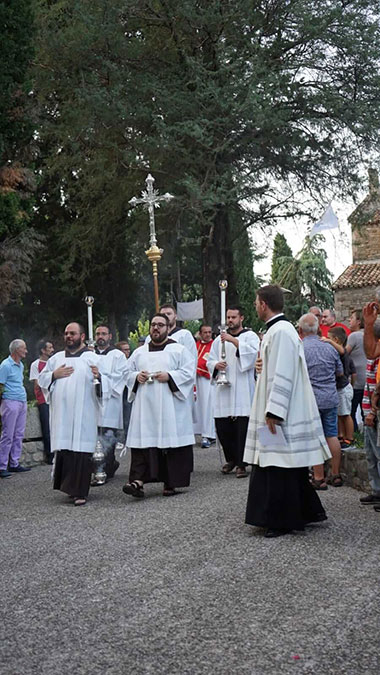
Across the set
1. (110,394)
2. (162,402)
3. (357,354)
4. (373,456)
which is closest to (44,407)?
(110,394)

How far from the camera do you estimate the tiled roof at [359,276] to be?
37406mm

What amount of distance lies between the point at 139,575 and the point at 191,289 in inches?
1196

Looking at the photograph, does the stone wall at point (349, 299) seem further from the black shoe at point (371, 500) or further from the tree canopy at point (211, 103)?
the black shoe at point (371, 500)

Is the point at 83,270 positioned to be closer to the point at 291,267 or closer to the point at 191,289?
the point at 191,289

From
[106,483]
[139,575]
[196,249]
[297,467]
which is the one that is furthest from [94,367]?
[196,249]

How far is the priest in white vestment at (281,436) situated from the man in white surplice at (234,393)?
3.74m

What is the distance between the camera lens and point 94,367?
389 inches

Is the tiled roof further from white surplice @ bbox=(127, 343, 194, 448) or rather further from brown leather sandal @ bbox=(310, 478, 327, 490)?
brown leather sandal @ bbox=(310, 478, 327, 490)

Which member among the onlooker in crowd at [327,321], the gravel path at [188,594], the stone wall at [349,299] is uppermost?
the stone wall at [349,299]

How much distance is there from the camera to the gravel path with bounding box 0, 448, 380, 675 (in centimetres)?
432

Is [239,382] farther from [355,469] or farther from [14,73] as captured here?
[14,73]

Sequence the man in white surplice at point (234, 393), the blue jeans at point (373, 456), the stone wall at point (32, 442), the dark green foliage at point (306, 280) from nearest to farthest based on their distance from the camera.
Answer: the blue jeans at point (373, 456), the man in white surplice at point (234, 393), the stone wall at point (32, 442), the dark green foliage at point (306, 280)

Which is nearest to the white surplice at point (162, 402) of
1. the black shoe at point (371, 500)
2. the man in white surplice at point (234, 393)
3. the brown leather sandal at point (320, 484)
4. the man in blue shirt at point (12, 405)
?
the man in white surplice at point (234, 393)

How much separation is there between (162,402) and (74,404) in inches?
37.2
